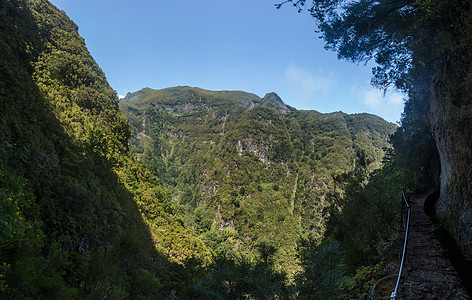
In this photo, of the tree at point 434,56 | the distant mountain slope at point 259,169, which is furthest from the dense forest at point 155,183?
the distant mountain slope at point 259,169

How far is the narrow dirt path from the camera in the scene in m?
2.82

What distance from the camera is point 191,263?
16.8m

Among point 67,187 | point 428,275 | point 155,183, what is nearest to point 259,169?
point 155,183

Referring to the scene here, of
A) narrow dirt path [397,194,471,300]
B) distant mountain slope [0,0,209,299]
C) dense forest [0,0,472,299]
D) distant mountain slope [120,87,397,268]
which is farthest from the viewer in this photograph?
distant mountain slope [120,87,397,268]

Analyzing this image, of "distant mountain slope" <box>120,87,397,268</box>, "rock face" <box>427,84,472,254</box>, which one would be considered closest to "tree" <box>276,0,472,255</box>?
"rock face" <box>427,84,472,254</box>

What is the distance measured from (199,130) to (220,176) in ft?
312

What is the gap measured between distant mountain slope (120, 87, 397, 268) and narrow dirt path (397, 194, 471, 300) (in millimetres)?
57331

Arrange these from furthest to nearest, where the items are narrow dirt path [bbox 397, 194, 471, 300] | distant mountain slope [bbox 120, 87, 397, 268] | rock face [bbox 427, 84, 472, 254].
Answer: distant mountain slope [bbox 120, 87, 397, 268] → rock face [bbox 427, 84, 472, 254] → narrow dirt path [bbox 397, 194, 471, 300]

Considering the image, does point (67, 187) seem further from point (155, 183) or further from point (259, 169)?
point (259, 169)

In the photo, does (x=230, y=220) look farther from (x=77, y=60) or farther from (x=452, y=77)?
(x=452, y=77)

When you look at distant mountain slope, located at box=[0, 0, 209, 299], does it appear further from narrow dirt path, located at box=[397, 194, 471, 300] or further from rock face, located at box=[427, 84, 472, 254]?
rock face, located at box=[427, 84, 472, 254]

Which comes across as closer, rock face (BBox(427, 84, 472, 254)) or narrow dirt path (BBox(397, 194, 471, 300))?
narrow dirt path (BBox(397, 194, 471, 300))

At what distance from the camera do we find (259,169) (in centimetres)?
11606

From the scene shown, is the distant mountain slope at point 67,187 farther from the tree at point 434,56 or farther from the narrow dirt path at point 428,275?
the tree at point 434,56
